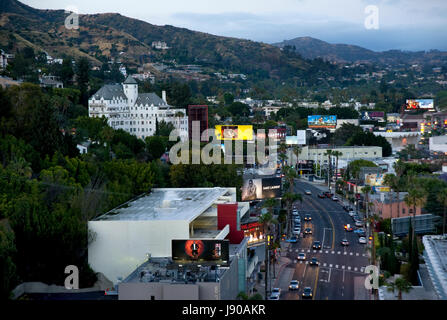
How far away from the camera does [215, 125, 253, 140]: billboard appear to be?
86438mm

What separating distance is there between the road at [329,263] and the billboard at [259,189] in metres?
3.31

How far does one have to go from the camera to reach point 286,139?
308ft

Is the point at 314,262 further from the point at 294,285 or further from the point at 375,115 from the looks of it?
the point at 375,115

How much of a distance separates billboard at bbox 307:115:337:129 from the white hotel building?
39.4 m

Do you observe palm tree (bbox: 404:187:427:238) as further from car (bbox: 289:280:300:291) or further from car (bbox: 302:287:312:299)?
car (bbox: 302:287:312:299)

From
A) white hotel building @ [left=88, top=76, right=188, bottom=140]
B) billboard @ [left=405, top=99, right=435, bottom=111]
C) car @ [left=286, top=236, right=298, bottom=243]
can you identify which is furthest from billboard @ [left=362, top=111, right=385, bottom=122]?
car @ [left=286, top=236, right=298, bottom=243]

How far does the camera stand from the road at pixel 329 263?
1247 inches

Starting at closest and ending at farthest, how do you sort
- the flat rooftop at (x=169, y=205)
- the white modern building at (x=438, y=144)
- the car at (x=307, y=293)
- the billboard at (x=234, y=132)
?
the car at (x=307, y=293), the flat rooftop at (x=169, y=205), the billboard at (x=234, y=132), the white modern building at (x=438, y=144)

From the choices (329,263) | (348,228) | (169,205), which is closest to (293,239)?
(348,228)

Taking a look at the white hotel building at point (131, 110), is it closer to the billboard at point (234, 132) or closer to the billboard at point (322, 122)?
the billboard at point (234, 132)

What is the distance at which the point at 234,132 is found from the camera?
87.0 metres

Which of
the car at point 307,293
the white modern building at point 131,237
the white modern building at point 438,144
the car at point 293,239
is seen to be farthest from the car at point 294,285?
the white modern building at point 438,144
